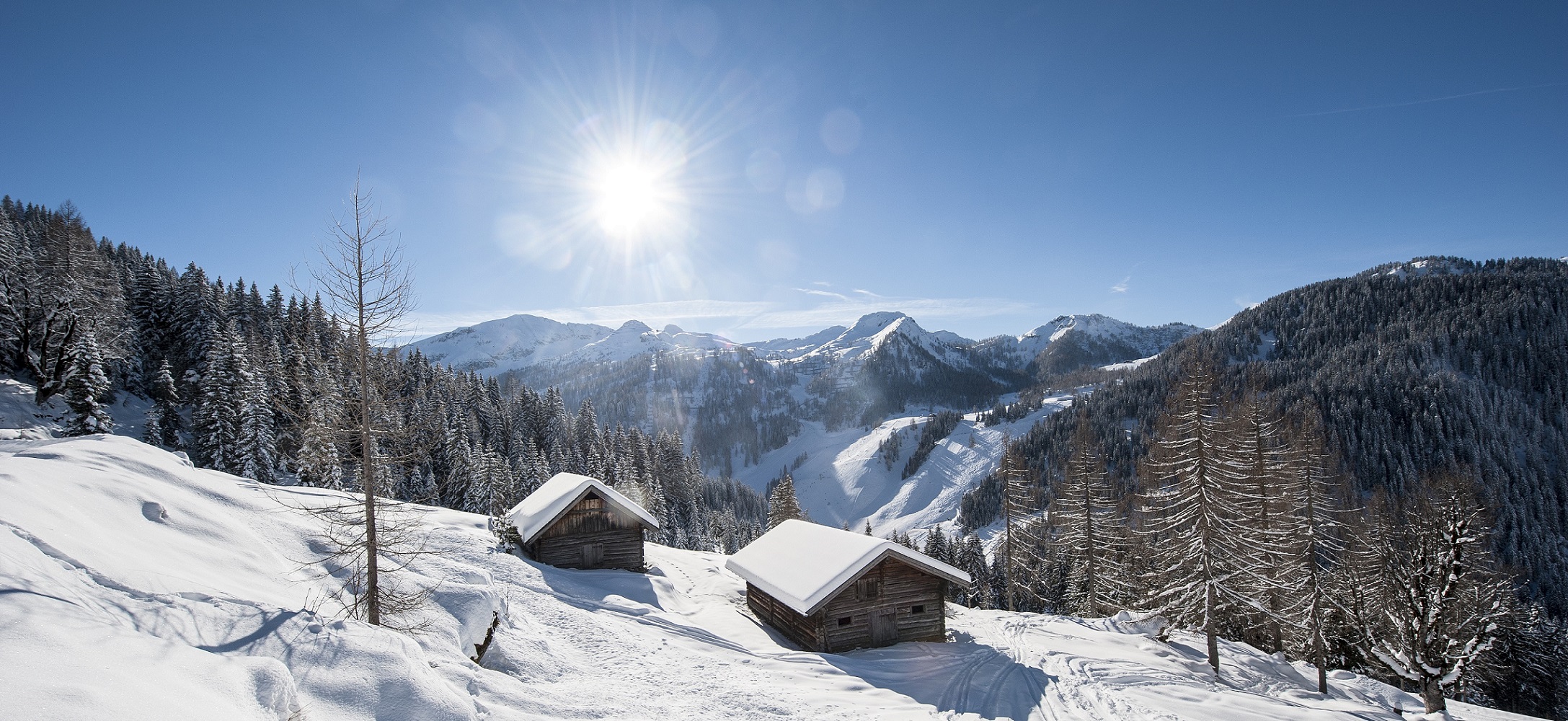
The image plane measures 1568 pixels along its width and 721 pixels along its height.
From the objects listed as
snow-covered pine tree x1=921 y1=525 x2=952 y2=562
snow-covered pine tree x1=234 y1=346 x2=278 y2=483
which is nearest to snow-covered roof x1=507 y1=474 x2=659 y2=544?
snow-covered pine tree x1=234 y1=346 x2=278 y2=483

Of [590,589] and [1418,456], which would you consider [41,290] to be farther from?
[1418,456]

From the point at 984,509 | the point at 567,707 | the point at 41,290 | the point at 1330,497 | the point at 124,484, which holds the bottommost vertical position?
the point at 984,509

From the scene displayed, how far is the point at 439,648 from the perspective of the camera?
11273 mm

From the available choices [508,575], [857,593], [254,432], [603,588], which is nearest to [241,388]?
[254,432]

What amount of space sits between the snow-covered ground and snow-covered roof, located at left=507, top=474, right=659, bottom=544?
4078 inches

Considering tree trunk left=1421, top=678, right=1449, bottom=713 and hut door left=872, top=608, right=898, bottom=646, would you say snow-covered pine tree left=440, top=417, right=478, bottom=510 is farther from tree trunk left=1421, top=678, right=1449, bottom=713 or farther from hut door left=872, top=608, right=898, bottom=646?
tree trunk left=1421, top=678, right=1449, bottom=713

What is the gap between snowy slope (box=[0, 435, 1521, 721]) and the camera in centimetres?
650

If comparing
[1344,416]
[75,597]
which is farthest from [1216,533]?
[1344,416]

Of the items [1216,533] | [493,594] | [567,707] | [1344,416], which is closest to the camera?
[567,707]

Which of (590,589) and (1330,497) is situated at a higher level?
(1330,497)

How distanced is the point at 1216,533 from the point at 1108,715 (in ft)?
35.6

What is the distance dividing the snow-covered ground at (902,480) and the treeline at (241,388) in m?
73.6

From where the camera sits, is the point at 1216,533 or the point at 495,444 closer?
the point at 1216,533

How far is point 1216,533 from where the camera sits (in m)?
22.8
